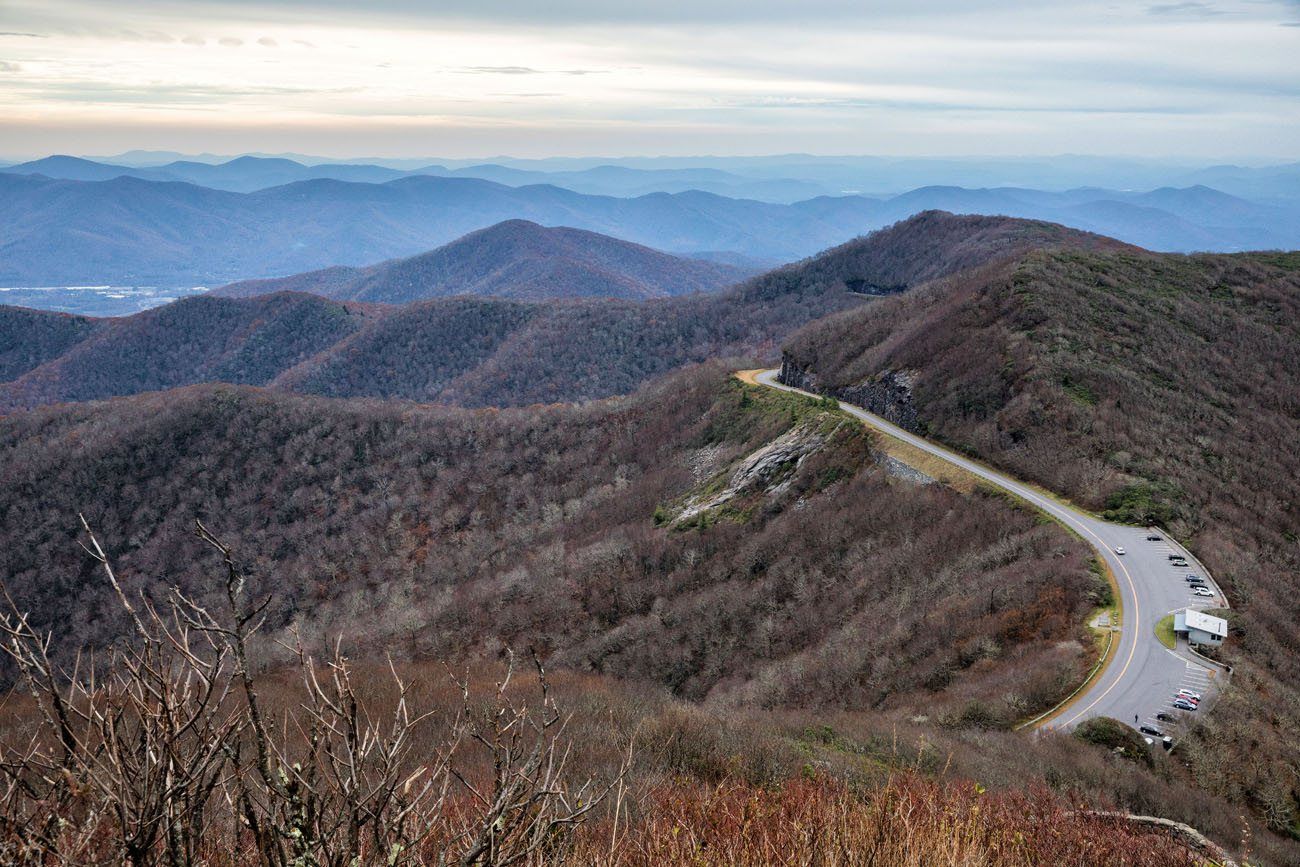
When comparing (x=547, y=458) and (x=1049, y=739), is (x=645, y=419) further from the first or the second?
(x=1049, y=739)

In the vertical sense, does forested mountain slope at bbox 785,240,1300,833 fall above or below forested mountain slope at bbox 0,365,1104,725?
above

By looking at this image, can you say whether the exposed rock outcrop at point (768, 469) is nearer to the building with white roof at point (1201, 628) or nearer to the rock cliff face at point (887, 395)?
the rock cliff face at point (887, 395)

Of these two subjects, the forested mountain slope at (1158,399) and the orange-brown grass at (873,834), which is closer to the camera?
the orange-brown grass at (873,834)

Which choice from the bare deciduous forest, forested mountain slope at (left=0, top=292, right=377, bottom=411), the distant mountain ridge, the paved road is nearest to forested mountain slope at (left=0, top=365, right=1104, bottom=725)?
the bare deciduous forest

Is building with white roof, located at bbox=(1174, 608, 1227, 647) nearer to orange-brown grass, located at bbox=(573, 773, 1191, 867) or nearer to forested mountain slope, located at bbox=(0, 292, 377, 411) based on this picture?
orange-brown grass, located at bbox=(573, 773, 1191, 867)

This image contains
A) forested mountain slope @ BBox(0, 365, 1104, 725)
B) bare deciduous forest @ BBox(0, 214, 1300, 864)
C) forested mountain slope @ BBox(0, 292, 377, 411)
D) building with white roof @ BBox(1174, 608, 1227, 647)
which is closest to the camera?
bare deciduous forest @ BBox(0, 214, 1300, 864)

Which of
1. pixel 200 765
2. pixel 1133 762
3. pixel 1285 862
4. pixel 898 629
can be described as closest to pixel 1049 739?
Answer: pixel 1133 762

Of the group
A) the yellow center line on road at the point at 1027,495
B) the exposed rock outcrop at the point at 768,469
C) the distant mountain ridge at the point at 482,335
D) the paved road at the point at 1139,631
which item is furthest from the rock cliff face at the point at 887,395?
the distant mountain ridge at the point at 482,335

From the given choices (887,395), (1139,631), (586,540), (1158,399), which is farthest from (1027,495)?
(586,540)
